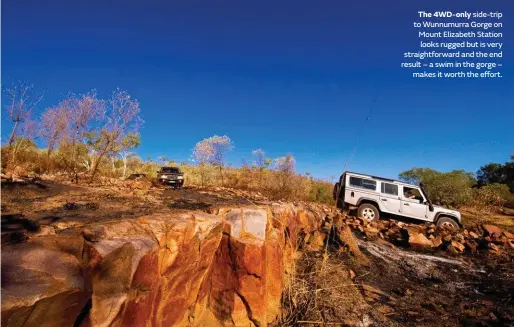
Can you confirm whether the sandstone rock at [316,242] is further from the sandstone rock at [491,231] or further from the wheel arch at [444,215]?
the sandstone rock at [491,231]

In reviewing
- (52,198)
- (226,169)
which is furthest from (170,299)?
(226,169)

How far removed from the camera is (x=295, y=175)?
19.2 m

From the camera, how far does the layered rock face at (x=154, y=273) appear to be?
188 centimetres

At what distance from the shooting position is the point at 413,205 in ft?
41.6

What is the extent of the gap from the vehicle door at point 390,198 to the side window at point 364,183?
0.34 meters

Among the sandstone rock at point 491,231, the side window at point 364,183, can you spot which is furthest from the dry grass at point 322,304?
the sandstone rock at point 491,231

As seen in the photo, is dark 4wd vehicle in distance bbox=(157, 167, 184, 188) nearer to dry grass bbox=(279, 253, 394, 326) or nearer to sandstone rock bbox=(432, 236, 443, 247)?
sandstone rock bbox=(432, 236, 443, 247)

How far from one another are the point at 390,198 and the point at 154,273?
1212 centimetres

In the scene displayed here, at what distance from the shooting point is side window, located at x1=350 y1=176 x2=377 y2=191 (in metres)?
12.9

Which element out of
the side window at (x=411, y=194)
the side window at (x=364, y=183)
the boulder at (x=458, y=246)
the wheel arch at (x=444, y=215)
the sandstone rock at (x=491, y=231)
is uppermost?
the side window at (x=364, y=183)

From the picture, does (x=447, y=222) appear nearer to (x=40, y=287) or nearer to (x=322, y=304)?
(x=322, y=304)

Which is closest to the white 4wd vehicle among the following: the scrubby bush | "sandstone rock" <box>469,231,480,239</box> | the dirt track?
"sandstone rock" <box>469,231,480,239</box>

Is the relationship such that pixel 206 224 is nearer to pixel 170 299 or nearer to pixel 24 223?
pixel 170 299

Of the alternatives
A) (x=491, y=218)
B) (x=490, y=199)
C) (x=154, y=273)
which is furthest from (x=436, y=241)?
(x=490, y=199)
